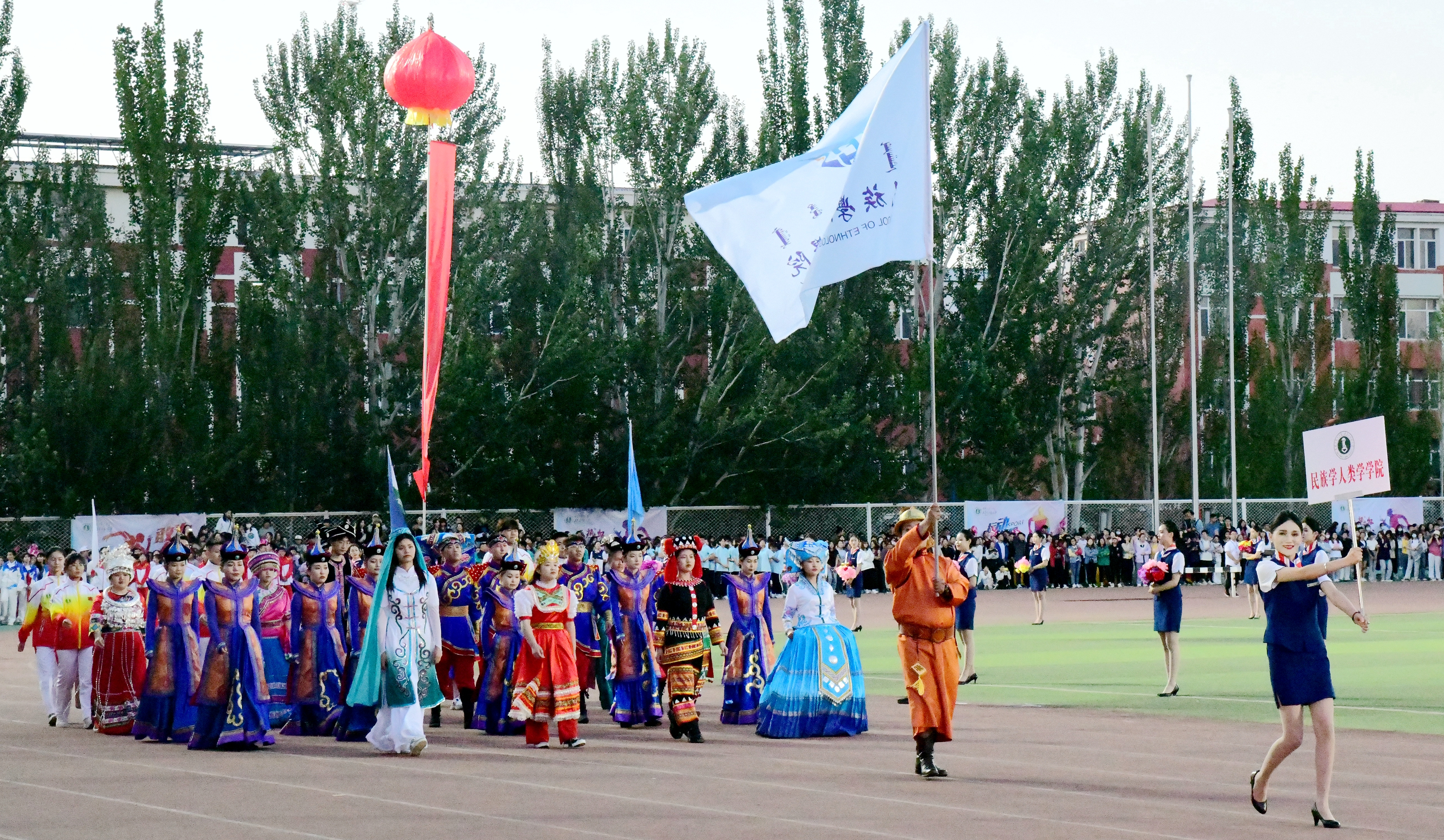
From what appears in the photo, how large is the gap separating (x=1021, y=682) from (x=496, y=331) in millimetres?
28622

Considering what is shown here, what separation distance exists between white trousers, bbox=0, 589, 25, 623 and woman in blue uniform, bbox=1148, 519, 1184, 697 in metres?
23.0

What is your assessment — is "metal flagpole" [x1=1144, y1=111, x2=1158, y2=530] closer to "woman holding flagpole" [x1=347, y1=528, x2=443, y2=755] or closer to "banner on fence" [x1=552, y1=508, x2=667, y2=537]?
"banner on fence" [x1=552, y1=508, x2=667, y2=537]

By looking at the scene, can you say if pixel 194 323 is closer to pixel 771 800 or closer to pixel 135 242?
pixel 135 242

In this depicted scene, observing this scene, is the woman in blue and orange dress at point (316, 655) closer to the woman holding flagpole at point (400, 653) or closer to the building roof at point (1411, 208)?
the woman holding flagpole at point (400, 653)

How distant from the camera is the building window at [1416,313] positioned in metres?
65.8

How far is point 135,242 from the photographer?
128 ft

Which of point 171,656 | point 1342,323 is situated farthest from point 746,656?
point 1342,323

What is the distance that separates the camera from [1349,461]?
616 inches

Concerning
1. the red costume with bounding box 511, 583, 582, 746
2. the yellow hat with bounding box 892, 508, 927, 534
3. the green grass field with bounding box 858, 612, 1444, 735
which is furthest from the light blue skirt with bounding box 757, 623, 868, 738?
the green grass field with bounding box 858, 612, 1444, 735

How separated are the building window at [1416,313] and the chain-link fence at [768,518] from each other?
56.0 ft

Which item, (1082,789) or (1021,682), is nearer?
(1082,789)

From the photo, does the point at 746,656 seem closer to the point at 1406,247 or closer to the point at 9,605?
the point at 9,605

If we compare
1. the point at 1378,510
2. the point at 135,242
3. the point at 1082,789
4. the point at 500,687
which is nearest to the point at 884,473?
the point at 1378,510

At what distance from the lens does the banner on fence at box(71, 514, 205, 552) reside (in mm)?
35094
